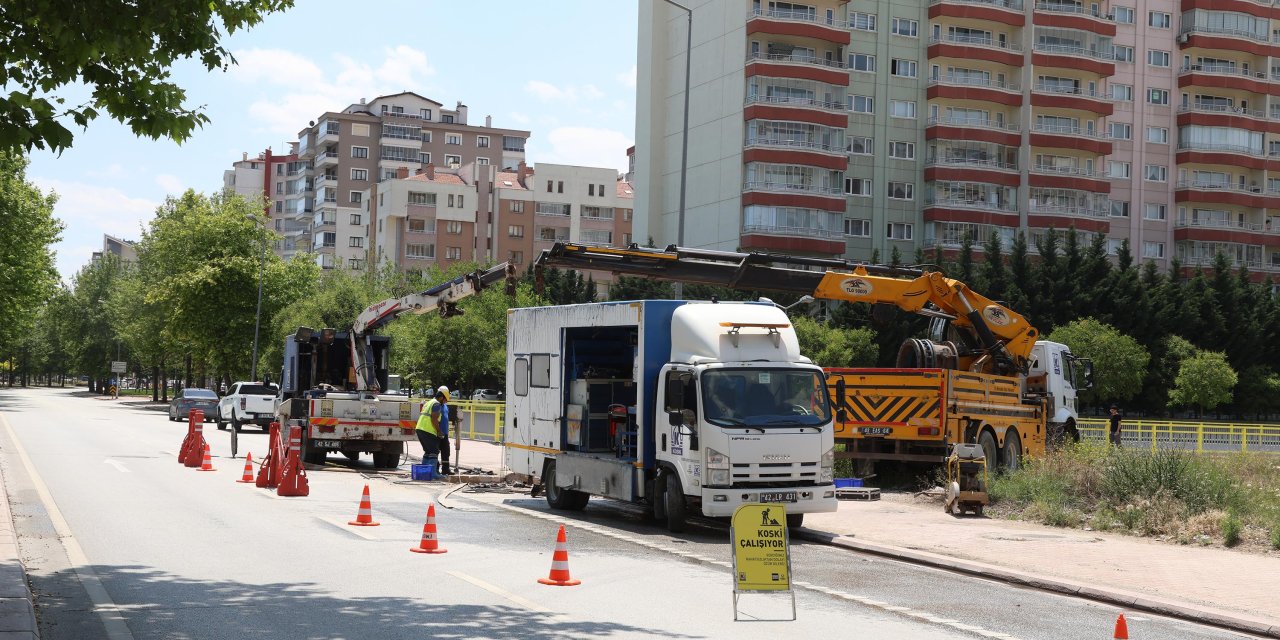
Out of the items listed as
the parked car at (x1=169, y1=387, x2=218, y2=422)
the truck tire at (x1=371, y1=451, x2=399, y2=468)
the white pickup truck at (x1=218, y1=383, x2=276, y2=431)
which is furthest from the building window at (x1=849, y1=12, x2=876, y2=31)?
the truck tire at (x1=371, y1=451, x2=399, y2=468)

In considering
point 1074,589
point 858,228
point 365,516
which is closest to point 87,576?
point 365,516

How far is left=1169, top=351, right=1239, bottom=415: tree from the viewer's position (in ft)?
195

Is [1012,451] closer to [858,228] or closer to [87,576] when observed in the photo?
[87,576]

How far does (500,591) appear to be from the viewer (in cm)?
1081

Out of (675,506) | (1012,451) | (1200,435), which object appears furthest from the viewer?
(1200,435)

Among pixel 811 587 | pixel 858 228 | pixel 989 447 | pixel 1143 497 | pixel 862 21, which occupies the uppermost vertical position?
pixel 862 21

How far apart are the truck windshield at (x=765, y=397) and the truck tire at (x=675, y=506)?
115 cm

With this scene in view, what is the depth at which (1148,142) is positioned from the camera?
3157 inches

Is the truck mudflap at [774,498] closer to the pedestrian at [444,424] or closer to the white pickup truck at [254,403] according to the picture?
the pedestrian at [444,424]

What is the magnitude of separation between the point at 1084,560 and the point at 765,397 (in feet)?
13.8

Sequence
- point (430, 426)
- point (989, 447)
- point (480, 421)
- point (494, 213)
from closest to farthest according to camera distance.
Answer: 1. point (989, 447)
2. point (430, 426)
3. point (480, 421)
4. point (494, 213)

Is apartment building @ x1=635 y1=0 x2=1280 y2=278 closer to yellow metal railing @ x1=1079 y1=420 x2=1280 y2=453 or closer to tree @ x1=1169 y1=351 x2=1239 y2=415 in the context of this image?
tree @ x1=1169 y1=351 x2=1239 y2=415

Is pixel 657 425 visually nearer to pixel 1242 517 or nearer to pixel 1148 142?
pixel 1242 517

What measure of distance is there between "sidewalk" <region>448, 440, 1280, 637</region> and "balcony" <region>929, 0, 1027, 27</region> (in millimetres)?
58033
